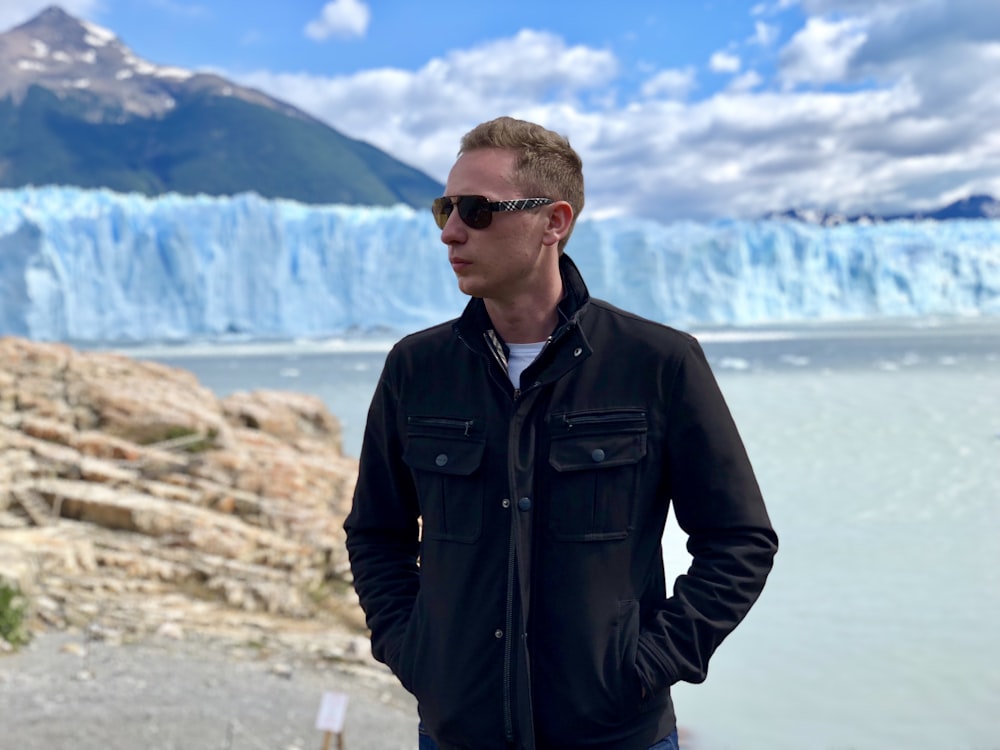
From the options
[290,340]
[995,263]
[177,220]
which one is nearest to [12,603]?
[177,220]

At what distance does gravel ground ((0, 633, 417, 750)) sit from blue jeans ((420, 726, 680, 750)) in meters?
3.07

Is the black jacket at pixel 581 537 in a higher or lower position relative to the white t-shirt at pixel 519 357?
lower

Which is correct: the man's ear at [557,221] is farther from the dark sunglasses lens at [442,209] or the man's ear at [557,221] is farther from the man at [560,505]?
the dark sunglasses lens at [442,209]

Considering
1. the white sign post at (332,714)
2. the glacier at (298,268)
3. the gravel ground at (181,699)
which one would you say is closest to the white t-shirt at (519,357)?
the white sign post at (332,714)

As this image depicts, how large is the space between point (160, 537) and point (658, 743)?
6.53m

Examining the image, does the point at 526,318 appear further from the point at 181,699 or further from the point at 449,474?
the point at 181,699

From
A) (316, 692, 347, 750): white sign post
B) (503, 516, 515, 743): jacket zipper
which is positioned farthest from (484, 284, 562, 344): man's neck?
(316, 692, 347, 750): white sign post

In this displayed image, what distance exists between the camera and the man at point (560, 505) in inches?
55.1

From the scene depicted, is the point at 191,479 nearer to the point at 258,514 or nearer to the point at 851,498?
the point at 258,514

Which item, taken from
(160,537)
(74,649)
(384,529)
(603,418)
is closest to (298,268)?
(160,537)

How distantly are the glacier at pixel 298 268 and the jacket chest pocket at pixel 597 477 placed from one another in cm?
3240

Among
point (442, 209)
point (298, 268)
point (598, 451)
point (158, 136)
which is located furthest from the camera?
point (158, 136)

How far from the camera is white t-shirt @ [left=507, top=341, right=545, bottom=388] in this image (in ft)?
4.92

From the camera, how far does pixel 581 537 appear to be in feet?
4.60
